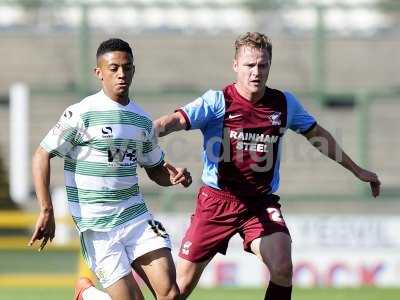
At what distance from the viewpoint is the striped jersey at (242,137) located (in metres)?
7.70

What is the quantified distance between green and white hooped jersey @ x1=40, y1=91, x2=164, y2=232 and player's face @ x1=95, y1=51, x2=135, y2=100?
0.28ft

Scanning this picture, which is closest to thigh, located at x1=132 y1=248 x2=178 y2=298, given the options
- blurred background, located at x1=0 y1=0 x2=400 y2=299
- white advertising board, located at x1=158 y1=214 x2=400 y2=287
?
white advertising board, located at x1=158 y1=214 x2=400 y2=287

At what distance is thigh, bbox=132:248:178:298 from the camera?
6859mm

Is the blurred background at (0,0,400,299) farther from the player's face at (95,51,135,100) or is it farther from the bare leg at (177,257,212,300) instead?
the player's face at (95,51,135,100)

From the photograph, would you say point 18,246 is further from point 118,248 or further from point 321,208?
point 118,248

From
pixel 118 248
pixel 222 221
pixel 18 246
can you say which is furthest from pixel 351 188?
pixel 118 248

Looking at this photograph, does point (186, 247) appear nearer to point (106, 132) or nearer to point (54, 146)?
point (106, 132)

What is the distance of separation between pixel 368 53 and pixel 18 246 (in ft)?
21.1

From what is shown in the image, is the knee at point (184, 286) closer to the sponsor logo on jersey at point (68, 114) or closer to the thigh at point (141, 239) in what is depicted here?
the thigh at point (141, 239)

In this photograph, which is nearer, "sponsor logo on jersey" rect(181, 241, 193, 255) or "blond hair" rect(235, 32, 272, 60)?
"blond hair" rect(235, 32, 272, 60)

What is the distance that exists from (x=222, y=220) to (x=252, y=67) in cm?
111

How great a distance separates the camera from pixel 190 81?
1798cm

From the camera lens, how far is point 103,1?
18969 mm

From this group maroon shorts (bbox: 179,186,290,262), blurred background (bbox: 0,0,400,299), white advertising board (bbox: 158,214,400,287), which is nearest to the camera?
maroon shorts (bbox: 179,186,290,262)
